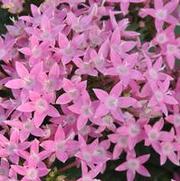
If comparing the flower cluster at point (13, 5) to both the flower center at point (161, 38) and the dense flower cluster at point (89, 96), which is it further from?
the flower center at point (161, 38)

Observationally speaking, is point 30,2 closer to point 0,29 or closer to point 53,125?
point 0,29

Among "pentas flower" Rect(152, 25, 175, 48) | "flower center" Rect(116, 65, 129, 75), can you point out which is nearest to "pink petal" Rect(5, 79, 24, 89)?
"flower center" Rect(116, 65, 129, 75)

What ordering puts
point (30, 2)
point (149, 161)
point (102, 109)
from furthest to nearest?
point (30, 2)
point (149, 161)
point (102, 109)

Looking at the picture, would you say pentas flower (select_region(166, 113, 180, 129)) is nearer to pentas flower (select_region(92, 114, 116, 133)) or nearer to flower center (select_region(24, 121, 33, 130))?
pentas flower (select_region(92, 114, 116, 133))

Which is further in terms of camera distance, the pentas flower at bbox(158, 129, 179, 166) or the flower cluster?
the flower cluster

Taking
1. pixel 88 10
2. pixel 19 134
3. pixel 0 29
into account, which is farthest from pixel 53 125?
pixel 0 29

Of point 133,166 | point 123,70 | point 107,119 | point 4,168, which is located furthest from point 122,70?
point 4,168

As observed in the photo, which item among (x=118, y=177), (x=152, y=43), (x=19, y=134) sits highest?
(x=152, y=43)
